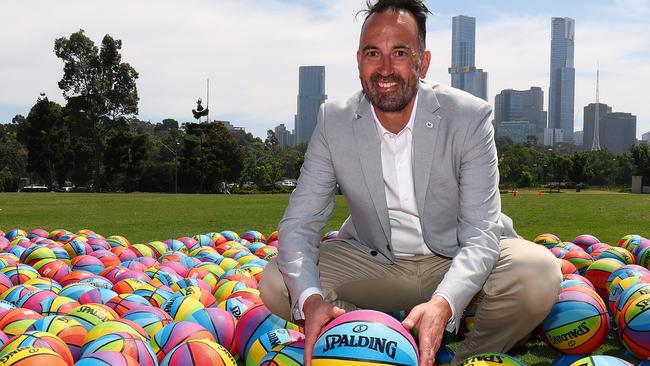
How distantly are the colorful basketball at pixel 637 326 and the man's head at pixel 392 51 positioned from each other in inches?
105

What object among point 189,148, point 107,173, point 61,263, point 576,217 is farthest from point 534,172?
point 61,263

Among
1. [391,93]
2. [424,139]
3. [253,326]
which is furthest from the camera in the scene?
[253,326]

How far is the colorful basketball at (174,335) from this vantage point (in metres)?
4.99

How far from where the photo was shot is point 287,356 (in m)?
4.21

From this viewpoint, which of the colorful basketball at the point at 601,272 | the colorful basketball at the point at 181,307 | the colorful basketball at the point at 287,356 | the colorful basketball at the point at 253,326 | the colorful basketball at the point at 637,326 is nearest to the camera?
the colorful basketball at the point at 287,356

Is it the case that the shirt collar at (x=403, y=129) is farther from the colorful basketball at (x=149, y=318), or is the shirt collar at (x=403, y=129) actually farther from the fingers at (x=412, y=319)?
the colorful basketball at (x=149, y=318)

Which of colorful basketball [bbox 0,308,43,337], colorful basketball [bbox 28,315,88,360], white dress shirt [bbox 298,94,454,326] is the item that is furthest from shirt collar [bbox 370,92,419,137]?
colorful basketball [bbox 0,308,43,337]

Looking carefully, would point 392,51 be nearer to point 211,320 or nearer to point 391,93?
point 391,93

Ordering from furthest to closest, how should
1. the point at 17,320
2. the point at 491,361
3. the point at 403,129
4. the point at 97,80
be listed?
the point at 97,80
the point at 17,320
the point at 403,129
the point at 491,361

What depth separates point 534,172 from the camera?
98562 mm

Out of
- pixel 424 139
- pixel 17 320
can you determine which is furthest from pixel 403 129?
pixel 17 320

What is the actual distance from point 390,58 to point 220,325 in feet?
8.98

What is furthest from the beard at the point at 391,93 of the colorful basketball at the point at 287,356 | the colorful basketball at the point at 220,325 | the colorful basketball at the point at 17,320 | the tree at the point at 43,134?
the tree at the point at 43,134

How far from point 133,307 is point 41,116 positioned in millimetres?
60868
